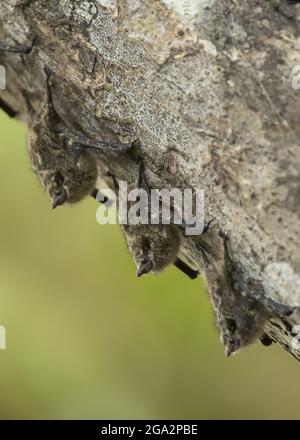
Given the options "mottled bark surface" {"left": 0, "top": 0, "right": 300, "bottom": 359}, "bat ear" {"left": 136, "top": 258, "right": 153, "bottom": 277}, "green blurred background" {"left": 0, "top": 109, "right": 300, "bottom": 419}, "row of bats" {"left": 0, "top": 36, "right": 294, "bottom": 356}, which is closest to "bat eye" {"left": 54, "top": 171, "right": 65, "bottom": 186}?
"row of bats" {"left": 0, "top": 36, "right": 294, "bottom": 356}

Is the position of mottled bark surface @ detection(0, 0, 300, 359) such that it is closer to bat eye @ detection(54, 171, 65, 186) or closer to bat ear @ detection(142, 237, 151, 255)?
bat ear @ detection(142, 237, 151, 255)

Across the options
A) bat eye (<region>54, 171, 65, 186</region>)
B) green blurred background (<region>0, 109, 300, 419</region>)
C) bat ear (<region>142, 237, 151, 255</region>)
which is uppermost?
bat eye (<region>54, 171, 65, 186</region>)

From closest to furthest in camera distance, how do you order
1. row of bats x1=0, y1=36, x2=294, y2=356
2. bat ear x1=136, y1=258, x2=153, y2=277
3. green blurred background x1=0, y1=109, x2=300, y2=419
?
row of bats x1=0, y1=36, x2=294, y2=356 → bat ear x1=136, y1=258, x2=153, y2=277 → green blurred background x1=0, y1=109, x2=300, y2=419

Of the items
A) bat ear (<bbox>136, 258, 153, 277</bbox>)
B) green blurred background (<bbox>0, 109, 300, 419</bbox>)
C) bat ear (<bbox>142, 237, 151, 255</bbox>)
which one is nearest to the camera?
bat ear (<bbox>142, 237, 151, 255</bbox>)

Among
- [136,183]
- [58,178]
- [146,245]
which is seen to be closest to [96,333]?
[58,178]

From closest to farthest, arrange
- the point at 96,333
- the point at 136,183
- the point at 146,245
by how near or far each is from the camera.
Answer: the point at 136,183 → the point at 146,245 → the point at 96,333

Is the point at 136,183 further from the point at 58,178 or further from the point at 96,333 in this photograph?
the point at 96,333

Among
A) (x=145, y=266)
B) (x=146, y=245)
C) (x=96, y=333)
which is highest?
(x=146, y=245)
